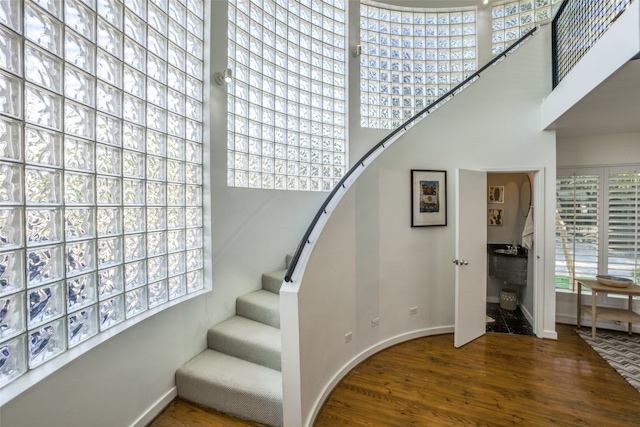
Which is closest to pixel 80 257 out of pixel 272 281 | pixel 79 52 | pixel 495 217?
pixel 79 52

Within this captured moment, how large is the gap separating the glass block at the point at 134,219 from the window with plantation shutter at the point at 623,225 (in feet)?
16.8

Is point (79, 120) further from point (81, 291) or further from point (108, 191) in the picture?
point (81, 291)

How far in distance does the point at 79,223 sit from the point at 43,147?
43cm

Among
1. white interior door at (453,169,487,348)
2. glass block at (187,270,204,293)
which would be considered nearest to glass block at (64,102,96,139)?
glass block at (187,270,204,293)

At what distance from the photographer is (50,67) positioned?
142 centimetres

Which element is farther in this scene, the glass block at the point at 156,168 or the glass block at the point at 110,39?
the glass block at the point at 156,168

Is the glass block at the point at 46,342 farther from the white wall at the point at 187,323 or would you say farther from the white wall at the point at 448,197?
the white wall at the point at 448,197

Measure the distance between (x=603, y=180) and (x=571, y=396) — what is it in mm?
2745

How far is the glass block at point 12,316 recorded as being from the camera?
125cm

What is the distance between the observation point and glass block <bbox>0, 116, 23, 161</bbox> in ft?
4.05

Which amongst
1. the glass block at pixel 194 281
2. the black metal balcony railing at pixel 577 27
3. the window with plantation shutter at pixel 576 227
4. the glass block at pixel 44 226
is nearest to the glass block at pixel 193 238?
the glass block at pixel 194 281

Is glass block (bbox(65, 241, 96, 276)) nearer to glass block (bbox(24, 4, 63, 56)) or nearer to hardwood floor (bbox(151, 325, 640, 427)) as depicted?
glass block (bbox(24, 4, 63, 56))

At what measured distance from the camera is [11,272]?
4.19 feet

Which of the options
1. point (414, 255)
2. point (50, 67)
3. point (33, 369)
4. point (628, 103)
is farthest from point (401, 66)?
point (33, 369)
